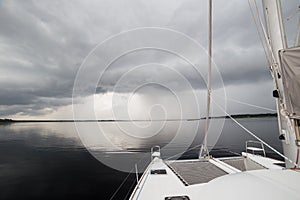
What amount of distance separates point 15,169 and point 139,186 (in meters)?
17.3

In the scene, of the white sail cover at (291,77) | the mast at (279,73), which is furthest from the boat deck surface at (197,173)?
the white sail cover at (291,77)

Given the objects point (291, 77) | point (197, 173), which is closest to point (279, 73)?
point (291, 77)

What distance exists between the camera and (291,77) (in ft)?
8.27

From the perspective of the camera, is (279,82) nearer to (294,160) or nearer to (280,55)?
(280,55)

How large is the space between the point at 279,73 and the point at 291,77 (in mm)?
328

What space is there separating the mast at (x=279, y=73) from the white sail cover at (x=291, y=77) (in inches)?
3.9

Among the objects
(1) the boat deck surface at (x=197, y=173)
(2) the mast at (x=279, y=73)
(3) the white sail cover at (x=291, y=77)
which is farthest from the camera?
(1) the boat deck surface at (x=197, y=173)

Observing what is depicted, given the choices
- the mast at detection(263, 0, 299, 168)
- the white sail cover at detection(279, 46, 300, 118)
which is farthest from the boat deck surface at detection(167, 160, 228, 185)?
the white sail cover at detection(279, 46, 300, 118)

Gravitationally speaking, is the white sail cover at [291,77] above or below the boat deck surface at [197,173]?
above

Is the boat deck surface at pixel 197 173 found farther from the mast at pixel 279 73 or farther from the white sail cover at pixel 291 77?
the white sail cover at pixel 291 77

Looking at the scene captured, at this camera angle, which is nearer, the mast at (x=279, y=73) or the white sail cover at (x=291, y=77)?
the white sail cover at (x=291, y=77)

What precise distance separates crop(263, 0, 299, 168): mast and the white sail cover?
10 centimetres

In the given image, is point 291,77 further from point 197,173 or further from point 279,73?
point 197,173

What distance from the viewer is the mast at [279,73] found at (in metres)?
2.58
